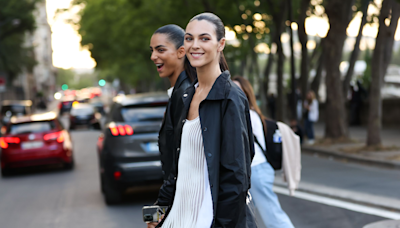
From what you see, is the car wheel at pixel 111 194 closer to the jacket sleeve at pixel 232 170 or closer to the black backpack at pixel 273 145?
the black backpack at pixel 273 145

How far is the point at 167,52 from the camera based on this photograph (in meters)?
3.45

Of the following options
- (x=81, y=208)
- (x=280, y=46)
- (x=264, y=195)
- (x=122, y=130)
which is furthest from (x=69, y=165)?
(x=264, y=195)

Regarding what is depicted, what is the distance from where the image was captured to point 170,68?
350cm

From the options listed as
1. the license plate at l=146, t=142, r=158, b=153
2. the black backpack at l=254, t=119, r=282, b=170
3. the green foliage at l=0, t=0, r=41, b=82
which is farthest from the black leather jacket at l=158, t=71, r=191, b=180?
the green foliage at l=0, t=0, r=41, b=82

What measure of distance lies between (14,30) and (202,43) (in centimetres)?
4449

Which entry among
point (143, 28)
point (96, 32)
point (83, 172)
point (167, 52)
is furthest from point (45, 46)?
point (167, 52)

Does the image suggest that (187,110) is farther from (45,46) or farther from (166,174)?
(45,46)

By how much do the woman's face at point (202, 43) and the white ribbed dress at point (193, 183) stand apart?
0.29 meters

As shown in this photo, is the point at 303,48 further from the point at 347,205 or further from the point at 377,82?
the point at 347,205

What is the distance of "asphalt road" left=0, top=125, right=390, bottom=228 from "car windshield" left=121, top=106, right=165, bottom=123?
1243 mm

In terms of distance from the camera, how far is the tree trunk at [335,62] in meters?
15.1

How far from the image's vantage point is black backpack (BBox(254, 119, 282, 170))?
4.91 m

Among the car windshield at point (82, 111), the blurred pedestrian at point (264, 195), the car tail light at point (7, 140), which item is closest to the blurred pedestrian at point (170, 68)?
the blurred pedestrian at point (264, 195)

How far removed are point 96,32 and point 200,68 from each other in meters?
48.4
